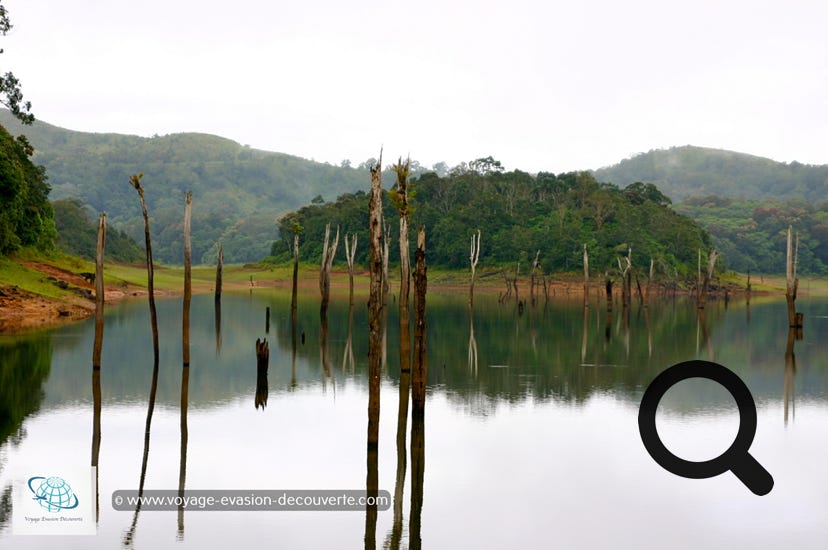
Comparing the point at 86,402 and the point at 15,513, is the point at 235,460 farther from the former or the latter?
the point at 86,402

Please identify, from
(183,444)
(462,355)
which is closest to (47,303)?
(462,355)

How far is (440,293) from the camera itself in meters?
96.8

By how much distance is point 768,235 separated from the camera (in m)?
144

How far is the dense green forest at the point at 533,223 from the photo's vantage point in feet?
338

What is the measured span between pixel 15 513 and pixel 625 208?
103775mm

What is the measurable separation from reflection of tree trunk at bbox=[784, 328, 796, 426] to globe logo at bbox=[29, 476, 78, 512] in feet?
58.8

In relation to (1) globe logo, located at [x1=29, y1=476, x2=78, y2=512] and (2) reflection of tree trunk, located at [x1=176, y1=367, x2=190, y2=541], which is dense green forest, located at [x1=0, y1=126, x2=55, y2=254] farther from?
(1) globe logo, located at [x1=29, y1=476, x2=78, y2=512]

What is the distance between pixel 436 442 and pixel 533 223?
96013 millimetres

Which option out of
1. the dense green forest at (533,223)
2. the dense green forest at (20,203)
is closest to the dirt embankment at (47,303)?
the dense green forest at (20,203)

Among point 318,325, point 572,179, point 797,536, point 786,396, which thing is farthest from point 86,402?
point 572,179

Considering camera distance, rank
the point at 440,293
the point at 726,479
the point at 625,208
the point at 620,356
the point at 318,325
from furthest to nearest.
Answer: the point at 625,208
the point at 440,293
the point at 318,325
the point at 620,356
the point at 726,479

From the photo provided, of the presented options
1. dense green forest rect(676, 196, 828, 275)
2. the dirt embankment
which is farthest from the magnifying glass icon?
dense green forest rect(676, 196, 828, 275)

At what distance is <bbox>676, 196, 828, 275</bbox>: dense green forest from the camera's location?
135375 mm

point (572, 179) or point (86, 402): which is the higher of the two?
point (572, 179)
